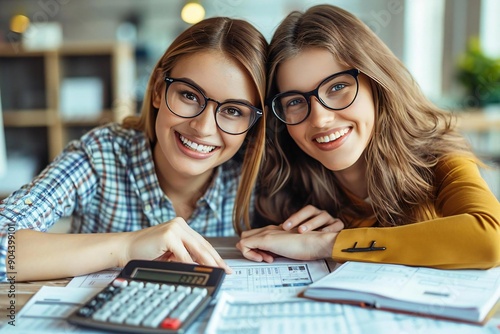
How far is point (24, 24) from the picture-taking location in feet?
13.8

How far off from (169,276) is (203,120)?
1.42ft

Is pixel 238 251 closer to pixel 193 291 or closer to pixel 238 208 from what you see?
pixel 238 208

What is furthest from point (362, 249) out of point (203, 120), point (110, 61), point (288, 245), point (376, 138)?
point (110, 61)

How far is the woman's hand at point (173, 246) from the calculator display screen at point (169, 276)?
0.27 feet

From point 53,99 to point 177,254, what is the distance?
3.49 meters

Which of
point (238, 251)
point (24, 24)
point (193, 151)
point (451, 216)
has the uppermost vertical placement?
point (24, 24)

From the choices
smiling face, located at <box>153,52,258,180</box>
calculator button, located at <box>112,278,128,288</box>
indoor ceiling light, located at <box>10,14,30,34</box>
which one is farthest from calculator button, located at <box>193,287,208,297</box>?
indoor ceiling light, located at <box>10,14,30,34</box>

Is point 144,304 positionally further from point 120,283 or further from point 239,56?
point 239,56

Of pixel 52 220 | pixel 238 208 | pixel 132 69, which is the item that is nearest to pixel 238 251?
pixel 238 208

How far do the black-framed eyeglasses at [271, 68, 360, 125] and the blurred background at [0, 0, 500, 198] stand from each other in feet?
7.69

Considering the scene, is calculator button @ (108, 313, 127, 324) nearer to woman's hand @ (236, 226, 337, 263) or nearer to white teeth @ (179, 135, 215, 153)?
woman's hand @ (236, 226, 337, 263)

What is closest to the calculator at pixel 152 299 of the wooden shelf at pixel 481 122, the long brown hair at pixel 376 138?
the long brown hair at pixel 376 138

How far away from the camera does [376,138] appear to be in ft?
4.00

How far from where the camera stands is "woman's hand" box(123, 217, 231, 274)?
3.05 ft
